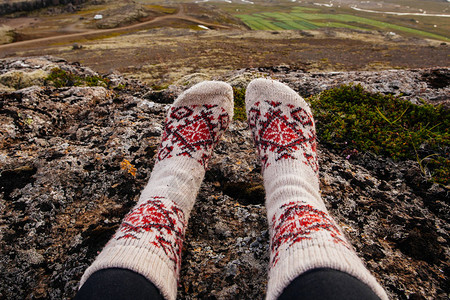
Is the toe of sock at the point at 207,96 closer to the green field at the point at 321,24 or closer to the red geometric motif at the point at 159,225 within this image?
the red geometric motif at the point at 159,225

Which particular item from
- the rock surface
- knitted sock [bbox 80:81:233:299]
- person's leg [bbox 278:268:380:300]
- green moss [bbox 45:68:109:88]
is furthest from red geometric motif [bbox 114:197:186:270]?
green moss [bbox 45:68:109:88]

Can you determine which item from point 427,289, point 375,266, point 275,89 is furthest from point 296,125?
point 427,289

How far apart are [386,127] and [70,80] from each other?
4.72m

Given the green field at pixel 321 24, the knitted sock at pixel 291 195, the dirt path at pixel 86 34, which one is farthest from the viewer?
the green field at pixel 321 24

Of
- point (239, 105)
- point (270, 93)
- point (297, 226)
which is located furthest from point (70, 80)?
point (297, 226)

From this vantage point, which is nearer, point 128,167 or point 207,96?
point 128,167

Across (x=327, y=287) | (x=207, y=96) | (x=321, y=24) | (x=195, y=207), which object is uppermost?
(x=321, y=24)

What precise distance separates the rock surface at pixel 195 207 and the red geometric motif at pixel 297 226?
0.20 metres

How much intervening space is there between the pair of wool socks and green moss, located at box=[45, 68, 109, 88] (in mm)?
2124

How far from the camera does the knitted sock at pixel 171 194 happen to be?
1.29 m

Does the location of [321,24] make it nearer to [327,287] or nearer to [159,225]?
[159,225]

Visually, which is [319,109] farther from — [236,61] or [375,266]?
[236,61]

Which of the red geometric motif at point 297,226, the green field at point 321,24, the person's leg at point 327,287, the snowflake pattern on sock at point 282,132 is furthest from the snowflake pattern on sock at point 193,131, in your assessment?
the green field at point 321,24

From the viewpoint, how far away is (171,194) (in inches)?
73.2
